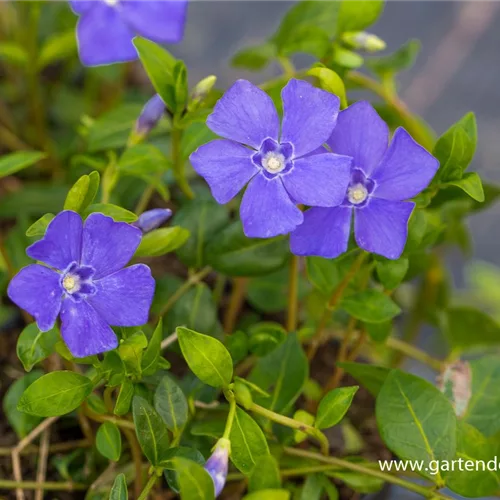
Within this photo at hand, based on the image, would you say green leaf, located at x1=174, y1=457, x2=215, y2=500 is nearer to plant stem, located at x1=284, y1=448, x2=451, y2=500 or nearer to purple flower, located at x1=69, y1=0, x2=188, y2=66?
plant stem, located at x1=284, y1=448, x2=451, y2=500

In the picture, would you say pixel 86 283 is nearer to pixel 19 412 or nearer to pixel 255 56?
pixel 19 412

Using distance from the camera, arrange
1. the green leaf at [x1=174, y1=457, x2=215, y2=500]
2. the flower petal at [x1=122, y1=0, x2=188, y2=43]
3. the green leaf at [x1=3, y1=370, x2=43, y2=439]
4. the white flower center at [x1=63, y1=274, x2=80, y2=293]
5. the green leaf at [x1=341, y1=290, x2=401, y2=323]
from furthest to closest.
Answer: the flower petal at [x1=122, y1=0, x2=188, y2=43] → the green leaf at [x1=3, y1=370, x2=43, y2=439] → the green leaf at [x1=341, y1=290, x2=401, y2=323] → the white flower center at [x1=63, y1=274, x2=80, y2=293] → the green leaf at [x1=174, y1=457, x2=215, y2=500]

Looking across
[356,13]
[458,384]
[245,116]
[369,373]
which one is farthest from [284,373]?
[356,13]

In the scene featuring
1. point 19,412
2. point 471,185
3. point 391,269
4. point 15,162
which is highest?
point 471,185

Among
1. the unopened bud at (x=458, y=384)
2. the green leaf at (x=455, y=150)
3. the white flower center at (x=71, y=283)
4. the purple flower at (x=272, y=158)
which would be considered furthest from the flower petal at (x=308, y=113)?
the unopened bud at (x=458, y=384)

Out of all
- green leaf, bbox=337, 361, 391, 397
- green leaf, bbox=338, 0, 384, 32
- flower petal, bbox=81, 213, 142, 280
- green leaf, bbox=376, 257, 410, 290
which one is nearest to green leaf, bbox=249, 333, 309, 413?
green leaf, bbox=337, 361, 391, 397

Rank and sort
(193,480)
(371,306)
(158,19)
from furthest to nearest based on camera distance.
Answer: (158,19), (371,306), (193,480)
